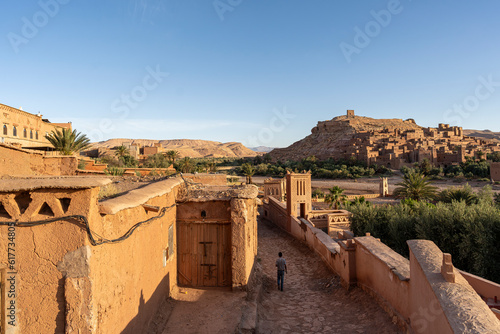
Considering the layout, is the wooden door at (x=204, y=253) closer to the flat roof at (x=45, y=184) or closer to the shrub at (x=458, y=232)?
the flat roof at (x=45, y=184)

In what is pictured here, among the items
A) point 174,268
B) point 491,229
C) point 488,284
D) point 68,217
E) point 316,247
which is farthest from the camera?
point 316,247

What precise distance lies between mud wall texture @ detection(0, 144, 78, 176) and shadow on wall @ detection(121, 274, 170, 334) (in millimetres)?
4203

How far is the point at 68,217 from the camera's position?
3.06 m

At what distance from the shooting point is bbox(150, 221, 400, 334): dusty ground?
17.8 feet

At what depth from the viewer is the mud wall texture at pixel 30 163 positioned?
22.6 ft

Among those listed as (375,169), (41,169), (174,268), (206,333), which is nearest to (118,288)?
(206,333)

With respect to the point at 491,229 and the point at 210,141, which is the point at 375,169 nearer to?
the point at 491,229

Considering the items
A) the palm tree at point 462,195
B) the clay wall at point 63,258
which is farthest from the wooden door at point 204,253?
the palm tree at point 462,195

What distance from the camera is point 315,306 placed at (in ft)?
25.1

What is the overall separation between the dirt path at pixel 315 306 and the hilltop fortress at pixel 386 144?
169 feet

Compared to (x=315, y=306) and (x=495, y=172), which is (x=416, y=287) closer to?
(x=315, y=306)

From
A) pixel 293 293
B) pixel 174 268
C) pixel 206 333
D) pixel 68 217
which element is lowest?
pixel 293 293

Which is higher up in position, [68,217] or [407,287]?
[68,217]

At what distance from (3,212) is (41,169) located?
6428 mm
